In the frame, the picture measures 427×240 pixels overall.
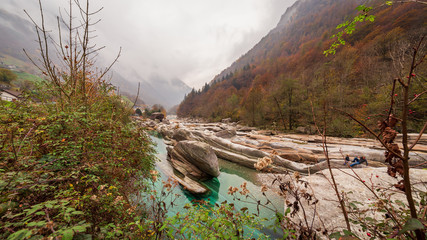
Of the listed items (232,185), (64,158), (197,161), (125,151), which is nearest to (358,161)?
(232,185)

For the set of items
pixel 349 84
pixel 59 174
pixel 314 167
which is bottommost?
pixel 314 167

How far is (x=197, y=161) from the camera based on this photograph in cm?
730

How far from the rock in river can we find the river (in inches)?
18.6

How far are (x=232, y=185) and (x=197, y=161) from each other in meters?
2.12

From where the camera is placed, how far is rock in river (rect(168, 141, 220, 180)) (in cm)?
700

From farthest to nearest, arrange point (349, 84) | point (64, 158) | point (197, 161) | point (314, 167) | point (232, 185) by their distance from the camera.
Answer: point (349, 84), point (197, 161), point (314, 167), point (232, 185), point (64, 158)

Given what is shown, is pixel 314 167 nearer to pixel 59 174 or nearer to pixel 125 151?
pixel 125 151

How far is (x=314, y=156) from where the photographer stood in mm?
8406

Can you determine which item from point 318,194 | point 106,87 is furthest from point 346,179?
point 106,87

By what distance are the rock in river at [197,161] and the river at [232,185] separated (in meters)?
0.47

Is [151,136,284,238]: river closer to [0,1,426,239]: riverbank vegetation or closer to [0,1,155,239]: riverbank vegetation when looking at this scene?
[0,1,426,239]: riverbank vegetation

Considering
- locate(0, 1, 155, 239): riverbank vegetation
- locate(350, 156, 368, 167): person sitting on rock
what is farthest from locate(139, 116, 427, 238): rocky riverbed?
locate(0, 1, 155, 239): riverbank vegetation

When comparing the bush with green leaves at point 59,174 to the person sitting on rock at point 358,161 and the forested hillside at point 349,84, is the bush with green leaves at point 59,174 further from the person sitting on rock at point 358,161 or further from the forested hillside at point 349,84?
the person sitting on rock at point 358,161

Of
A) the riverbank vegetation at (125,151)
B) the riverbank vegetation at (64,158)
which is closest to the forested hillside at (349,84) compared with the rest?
the riverbank vegetation at (125,151)
